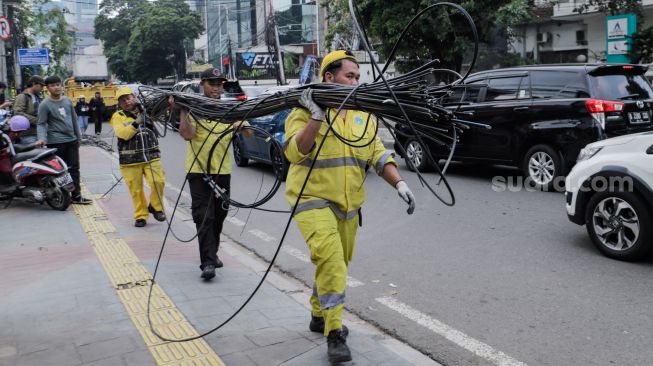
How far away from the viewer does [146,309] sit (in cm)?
451

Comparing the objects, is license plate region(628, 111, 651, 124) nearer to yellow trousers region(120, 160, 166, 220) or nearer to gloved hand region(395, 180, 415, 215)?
gloved hand region(395, 180, 415, 215)

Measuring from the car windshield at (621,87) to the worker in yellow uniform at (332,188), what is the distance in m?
5.80

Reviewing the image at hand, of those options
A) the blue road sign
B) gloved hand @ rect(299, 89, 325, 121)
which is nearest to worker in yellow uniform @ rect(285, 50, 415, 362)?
gloved hand @ rect(299, 89, 325, 121)

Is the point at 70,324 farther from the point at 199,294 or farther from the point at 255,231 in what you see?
the point at 255,231

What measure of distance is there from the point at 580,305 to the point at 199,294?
288 centimetres

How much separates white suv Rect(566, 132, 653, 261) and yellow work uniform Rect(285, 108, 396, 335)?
288 cm

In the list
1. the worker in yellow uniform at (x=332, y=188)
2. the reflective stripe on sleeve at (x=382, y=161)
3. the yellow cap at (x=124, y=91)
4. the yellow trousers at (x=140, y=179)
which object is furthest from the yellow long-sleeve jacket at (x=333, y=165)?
the yellow trousers at (x=140, y=179)

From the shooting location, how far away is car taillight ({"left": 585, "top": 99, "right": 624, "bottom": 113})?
8.19 metres

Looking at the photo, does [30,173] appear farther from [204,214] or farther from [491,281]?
[491,281]

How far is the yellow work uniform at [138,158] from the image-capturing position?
7184 millimetres

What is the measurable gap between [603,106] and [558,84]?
79 centimetres

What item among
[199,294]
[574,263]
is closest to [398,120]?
[199,294]

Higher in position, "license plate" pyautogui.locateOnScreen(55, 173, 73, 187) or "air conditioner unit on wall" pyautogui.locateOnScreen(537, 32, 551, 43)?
"air conditioner unit on wall" pyautogui.locateOnScreen(537, 32, 551, 43)

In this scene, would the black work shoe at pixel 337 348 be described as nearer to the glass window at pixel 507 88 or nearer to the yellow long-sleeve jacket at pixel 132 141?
the yellow long-sleeve jacket at pixel 132 141
